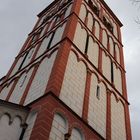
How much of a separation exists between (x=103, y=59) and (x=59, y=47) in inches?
135

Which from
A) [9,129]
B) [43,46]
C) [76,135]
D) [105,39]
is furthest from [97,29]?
[9,129]

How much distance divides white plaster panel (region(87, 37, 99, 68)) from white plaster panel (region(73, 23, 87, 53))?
0.41 metres

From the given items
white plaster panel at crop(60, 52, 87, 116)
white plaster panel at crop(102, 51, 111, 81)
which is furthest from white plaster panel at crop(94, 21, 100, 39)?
white plaster panel at crop(60, 52, 87, 116)

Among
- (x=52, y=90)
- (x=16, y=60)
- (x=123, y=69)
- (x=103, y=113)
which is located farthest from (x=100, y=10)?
(x=52, y=90)

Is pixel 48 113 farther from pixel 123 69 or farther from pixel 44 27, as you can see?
pixel 44 27

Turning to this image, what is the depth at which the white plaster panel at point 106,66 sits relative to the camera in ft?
47.9

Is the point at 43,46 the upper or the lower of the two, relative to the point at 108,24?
lower

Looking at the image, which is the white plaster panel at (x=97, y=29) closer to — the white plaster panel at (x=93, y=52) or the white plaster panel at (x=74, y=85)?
the white plaster panel at (x=93, y=52)

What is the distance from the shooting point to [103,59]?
607 inches

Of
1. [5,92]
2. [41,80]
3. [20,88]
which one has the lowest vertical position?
[41,80]

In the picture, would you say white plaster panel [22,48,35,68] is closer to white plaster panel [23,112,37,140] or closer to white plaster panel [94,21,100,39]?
white plaster panel [94,21,100,39]

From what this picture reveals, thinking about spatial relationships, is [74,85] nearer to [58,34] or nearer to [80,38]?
[80,38]

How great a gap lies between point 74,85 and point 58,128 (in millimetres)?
2526

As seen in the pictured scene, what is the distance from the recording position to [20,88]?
12.8 metres
